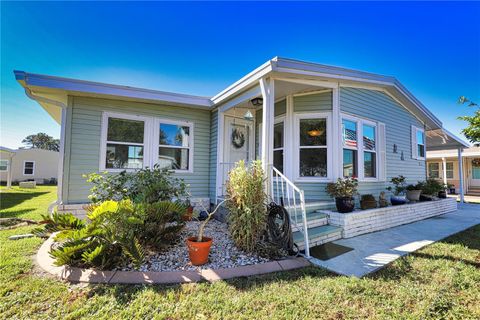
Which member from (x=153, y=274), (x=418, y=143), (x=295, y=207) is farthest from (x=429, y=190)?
(x=153, y=274)

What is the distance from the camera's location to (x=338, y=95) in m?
5.58

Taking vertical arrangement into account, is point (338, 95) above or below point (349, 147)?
above

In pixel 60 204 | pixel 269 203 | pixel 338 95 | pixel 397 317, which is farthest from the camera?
pixel 338 95

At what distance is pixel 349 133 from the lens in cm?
596

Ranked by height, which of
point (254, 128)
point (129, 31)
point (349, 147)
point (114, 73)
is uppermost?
point (129, 31)

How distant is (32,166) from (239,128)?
25.4 m

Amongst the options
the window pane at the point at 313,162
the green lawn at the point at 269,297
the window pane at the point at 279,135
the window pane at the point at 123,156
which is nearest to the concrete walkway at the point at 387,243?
the green lawn at the point at 269,297

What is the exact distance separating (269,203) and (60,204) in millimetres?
4558

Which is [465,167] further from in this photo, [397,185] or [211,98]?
[211,98]

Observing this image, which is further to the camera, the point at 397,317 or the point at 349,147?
the point at 349,147

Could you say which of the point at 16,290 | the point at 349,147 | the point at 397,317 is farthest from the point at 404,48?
the point at 16,290

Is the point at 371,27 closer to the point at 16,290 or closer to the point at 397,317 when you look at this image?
the point at 397,317

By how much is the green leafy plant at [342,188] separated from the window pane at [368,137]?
1739mm

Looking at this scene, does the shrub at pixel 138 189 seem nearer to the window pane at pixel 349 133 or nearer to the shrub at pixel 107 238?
the shrub at pixel 107 238
